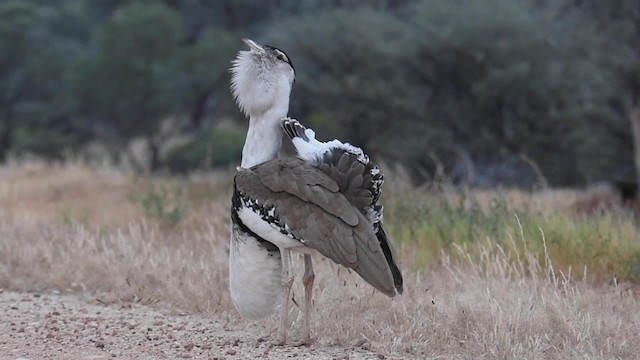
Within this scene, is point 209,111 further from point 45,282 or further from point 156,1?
point 45,282

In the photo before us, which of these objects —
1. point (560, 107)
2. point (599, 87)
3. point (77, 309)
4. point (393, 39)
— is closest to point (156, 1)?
point (393, 39)

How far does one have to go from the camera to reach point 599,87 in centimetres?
2297

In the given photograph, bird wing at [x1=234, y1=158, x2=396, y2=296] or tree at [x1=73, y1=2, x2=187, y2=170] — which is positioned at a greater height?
bird wing at [x1=234, y1=158, x2=396, y2=296]

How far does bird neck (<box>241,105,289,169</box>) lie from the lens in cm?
Answer: 716

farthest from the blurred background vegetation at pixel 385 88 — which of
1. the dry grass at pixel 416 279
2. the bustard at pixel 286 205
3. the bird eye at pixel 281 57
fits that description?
the bustard at pixel 286 205

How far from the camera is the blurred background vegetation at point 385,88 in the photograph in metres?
23.6

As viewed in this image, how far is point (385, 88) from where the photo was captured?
27562 mm

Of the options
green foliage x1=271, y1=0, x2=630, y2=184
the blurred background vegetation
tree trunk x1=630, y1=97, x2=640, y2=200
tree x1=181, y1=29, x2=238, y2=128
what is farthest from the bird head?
tree x1=181, y1=29, x2=238, y2=128

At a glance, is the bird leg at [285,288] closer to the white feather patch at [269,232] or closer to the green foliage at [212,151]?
the white feather patch at [269,232]

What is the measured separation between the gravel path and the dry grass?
0.76 feet

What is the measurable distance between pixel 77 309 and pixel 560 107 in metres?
20.0

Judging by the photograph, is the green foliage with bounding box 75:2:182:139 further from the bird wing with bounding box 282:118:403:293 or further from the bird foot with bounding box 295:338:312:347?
the bird foot with bounding box 295:338:312:347

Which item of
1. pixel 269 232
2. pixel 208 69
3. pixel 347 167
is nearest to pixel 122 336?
pixel 269 232

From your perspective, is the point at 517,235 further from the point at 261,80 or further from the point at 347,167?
the point at 261,80
